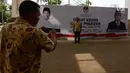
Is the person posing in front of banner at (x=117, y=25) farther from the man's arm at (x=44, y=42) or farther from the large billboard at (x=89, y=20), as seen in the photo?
the man's arm at (x=44, y=42)

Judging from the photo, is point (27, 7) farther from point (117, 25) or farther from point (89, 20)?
point (117, 25)

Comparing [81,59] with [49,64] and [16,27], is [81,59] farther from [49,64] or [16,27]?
[16,27]

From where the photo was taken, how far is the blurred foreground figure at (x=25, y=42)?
295 centimetres

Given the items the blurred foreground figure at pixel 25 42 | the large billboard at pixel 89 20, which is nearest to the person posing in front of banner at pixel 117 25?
the large billboard at pixel 89 20

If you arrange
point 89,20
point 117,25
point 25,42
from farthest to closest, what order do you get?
point 117,25, point 89,20, point 25,42

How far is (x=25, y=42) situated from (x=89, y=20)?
19.2 meters

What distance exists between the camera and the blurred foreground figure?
9.66 ft

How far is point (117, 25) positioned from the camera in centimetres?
2238

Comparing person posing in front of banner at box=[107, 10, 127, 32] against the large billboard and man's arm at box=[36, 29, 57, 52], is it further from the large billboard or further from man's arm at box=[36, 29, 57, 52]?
man's arm at box=[36, 29, 57, 52]

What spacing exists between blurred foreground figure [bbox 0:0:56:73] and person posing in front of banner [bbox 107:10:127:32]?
19269 millimetres

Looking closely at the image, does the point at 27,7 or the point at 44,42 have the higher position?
the point at 27,7

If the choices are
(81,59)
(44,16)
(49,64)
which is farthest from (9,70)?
(44,16)

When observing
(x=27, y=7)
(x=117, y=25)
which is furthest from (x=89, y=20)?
(x=27, y=7)

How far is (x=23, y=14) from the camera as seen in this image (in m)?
3.03
